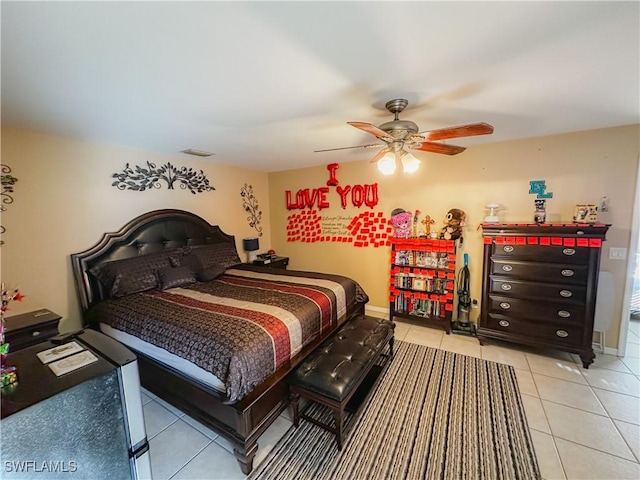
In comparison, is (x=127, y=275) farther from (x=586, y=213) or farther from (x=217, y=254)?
(x=586, y=213)

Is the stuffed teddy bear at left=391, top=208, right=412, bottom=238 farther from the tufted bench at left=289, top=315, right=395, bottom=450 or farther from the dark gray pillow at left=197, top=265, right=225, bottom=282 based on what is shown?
the dark gray pillow at left=197, top=265, right=225, bottom=282

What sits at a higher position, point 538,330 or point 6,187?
point 6,187

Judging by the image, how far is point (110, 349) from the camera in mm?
1106

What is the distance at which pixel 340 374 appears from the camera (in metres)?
1.82

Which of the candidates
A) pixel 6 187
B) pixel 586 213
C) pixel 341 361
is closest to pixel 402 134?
pixel 341 361

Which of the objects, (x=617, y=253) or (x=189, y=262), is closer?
(x=617, y=253)

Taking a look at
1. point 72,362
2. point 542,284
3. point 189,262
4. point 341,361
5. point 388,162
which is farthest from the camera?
point 189,262

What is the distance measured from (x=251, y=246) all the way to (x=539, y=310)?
3.80 meters

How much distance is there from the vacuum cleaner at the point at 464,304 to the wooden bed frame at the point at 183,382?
1263 mm

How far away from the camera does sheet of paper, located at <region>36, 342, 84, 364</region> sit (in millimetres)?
1033

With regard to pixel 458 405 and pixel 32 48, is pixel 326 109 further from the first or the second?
pixel 458 405

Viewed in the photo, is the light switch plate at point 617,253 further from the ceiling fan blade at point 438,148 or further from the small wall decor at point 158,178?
the small wall decor at point 158,178

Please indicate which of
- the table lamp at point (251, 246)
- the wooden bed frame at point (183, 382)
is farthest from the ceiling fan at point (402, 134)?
the table lamp at point (251, 246)

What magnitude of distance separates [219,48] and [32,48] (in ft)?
2.87
